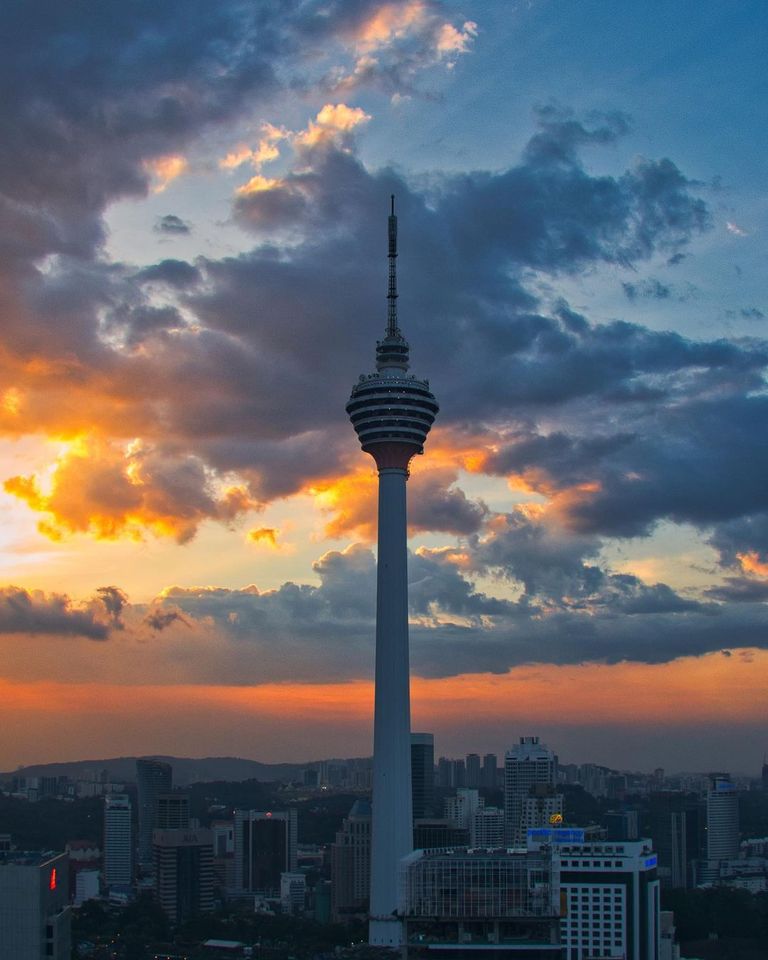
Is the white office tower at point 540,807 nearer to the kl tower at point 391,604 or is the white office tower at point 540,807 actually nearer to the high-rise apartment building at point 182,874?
the high-rise apartment building at point 182,874

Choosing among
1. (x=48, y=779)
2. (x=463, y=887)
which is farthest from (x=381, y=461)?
(x=48, y=779)

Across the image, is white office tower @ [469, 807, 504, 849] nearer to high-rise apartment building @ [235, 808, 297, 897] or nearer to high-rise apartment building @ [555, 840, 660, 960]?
high-rise apartment building @ [235, 808, 297, 897]

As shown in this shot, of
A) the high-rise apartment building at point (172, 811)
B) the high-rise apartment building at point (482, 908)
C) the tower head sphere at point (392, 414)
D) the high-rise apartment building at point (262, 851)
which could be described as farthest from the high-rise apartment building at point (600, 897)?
the high-rise apartment building at point (172, 811)

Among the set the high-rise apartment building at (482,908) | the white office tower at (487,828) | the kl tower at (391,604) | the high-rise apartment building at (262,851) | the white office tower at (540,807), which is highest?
the kl tower at (391,604)

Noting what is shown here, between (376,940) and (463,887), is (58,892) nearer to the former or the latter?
(463,887)

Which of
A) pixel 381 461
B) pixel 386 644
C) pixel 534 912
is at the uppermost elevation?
pixel 381 461

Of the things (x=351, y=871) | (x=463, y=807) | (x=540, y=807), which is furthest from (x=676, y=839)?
(x=351, y=871)

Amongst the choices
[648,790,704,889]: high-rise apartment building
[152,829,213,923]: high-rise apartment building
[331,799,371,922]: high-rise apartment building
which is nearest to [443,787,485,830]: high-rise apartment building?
[648,790,704,889]: high-rise apartment building
